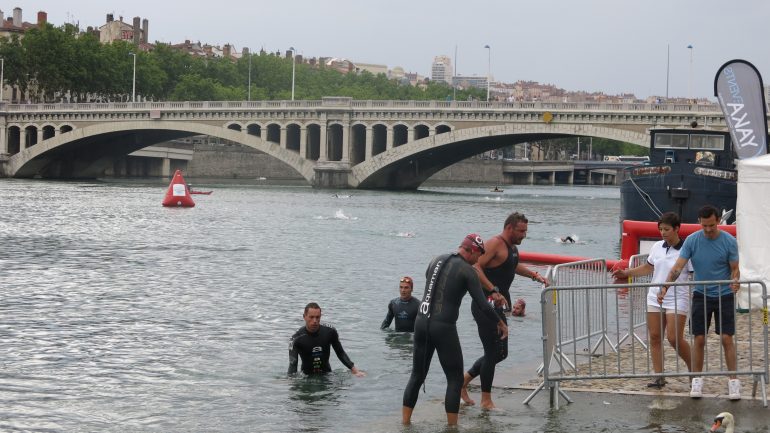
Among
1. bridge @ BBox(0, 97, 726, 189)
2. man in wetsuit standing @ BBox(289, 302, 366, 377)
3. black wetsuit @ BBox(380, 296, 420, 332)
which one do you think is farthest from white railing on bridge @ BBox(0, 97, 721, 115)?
man in wetsuit standing @ BBox(289, 302, 366, 377)

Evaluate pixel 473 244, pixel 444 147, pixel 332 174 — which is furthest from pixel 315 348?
pixel 332 174

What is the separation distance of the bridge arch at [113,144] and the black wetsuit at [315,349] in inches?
3047

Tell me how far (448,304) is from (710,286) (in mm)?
2977

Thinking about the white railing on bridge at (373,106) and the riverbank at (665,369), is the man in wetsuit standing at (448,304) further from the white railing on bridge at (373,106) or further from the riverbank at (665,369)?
the white railing on bridge at (373,106)

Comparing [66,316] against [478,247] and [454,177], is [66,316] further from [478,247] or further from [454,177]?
[454,177]

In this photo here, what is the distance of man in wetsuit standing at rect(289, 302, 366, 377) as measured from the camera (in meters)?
15.2

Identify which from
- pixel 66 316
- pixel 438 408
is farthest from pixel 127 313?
pixel 438 408

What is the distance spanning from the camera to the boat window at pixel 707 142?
44312mm

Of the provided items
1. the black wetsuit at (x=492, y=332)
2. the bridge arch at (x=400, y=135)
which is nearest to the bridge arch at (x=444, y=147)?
the bridge arch at (x=400, y=135)

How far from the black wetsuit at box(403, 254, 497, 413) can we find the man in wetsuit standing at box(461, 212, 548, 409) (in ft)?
1.22

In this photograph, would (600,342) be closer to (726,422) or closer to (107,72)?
(726,422)

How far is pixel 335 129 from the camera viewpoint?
313 feet

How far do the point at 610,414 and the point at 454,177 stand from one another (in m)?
125

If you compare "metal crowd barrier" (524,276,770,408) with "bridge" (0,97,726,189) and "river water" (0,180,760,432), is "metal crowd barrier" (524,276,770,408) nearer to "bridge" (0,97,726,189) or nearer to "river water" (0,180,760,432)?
"river water" (0,180,760,432)
